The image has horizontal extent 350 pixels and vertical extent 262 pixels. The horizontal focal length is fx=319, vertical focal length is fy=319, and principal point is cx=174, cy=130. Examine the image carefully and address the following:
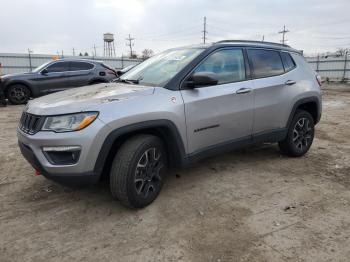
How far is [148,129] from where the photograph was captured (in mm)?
3369

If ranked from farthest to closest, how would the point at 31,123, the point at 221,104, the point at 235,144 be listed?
the point at 235,144 → the point at 221,104 → the point at 31,123

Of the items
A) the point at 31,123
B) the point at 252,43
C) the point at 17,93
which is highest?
the point at 252,43

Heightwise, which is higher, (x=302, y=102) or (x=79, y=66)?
(x=79, y=66)

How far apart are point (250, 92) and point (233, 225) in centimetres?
184

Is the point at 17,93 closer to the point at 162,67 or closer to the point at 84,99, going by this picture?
the point at 162,67

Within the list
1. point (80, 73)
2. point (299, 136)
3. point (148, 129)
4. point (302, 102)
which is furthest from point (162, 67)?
point (80, 73)

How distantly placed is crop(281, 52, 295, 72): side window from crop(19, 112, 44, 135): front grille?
3549 mm

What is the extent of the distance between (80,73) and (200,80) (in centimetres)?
912

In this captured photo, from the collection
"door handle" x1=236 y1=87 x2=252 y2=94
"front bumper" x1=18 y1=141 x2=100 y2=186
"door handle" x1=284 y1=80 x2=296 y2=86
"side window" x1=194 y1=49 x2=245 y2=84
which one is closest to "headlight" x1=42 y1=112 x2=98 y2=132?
"front bumper" x1=18 y1=141 x2=100 y2=186

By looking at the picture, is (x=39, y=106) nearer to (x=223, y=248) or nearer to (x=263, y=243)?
(x=223, y=248)

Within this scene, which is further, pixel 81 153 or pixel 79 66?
pixel 79 66

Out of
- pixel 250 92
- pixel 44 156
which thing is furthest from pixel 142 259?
pixel 250 92

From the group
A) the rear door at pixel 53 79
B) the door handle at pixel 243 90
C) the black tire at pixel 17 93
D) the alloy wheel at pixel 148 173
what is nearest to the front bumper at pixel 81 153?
the alloy wheel at pixel 148 173

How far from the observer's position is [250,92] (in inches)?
164
